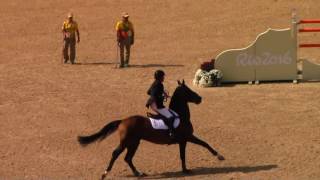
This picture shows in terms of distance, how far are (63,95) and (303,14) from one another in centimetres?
1353

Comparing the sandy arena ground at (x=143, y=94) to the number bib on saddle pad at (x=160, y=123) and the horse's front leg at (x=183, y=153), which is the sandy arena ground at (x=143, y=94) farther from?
the number bib on saddle pad at (x=160, y=123)

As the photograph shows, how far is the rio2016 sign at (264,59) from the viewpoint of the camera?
843 inches

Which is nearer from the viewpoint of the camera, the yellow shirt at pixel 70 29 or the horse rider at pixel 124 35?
the horse rider at pixel 124 35

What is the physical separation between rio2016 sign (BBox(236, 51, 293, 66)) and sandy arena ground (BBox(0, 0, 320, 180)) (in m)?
0.62

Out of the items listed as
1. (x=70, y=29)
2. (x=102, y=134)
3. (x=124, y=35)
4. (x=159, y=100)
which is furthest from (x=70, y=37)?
(x=102, y=134)

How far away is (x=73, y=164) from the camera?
15.3 meters

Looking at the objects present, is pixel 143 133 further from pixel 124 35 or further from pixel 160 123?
pixel 124 35

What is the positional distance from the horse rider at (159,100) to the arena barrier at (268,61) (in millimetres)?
7522

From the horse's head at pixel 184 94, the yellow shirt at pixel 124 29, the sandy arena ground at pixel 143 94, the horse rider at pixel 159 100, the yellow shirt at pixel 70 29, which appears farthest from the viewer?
the yellow shirt at pixel 70 29

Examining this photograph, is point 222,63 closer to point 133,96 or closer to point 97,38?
point 133,96

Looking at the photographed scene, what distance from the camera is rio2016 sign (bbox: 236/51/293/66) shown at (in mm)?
21406

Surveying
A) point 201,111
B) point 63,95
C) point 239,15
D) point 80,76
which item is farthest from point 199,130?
point 239,15

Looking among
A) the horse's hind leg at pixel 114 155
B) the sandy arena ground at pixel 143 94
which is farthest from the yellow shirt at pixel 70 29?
the horse's hind leg at pixel 114 155

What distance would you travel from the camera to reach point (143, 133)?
14.0 m
